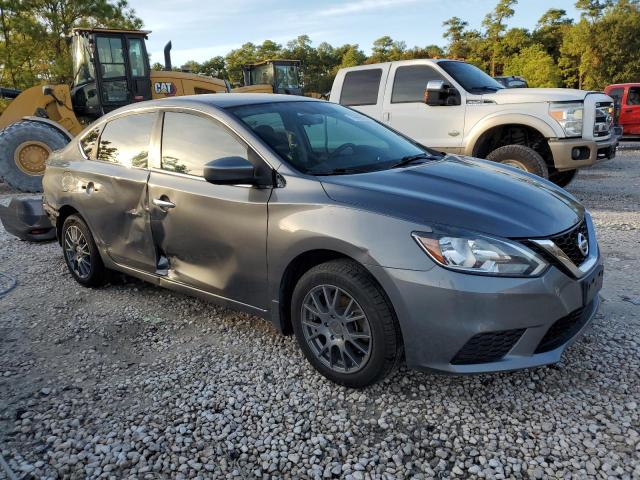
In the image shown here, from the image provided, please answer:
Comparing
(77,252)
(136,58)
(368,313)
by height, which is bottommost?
(77,252)

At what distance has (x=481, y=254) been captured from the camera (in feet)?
8.26

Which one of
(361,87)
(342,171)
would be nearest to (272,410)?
(342,171)

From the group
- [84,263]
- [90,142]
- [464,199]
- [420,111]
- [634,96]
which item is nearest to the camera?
[464,199]

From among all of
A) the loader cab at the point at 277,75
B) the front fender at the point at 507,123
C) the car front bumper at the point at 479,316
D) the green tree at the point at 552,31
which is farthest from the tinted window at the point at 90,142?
the green tree at the point at 552,31

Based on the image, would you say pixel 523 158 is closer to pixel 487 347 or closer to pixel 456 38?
pixel 487 347

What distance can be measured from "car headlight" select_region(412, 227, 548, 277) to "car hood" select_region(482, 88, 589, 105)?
5.40 meters

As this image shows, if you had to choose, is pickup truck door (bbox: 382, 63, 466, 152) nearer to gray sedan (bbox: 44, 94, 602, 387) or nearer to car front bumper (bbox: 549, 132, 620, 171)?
car front bumper (bbox: 549, 132, 620, 171)

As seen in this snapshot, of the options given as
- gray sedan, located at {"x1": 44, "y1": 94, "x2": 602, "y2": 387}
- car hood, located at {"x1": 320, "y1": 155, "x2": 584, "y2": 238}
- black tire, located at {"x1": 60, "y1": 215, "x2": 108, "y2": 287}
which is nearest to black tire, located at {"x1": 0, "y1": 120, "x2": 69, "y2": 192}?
black tire, located at {"x1": 60, "y1": 215, "x2": 108, "y2": 287}

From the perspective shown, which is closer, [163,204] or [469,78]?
[163,204]

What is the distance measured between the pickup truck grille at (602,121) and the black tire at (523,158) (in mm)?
905

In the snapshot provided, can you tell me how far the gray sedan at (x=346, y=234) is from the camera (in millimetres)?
2535

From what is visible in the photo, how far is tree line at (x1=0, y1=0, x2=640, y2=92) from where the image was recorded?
2369 centimetres

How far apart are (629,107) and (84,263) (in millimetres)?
15261

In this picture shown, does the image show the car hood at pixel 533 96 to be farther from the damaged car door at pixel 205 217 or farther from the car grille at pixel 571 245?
the damaged car door at pixel 205 217
